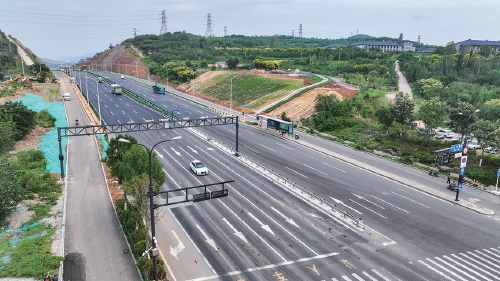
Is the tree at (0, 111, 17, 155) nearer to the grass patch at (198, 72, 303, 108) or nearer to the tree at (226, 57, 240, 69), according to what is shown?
the grass patch at (198, 72, 303, 108)

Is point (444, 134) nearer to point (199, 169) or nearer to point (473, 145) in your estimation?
point (473, 145)

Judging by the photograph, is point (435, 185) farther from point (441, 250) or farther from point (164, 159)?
point (164, 159)

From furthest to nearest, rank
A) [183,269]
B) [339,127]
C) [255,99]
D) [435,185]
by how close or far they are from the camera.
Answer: [255,99] < [339,127] < [435,185] < [183,269]

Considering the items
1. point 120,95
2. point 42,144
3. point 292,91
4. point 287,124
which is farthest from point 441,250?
point 120,95

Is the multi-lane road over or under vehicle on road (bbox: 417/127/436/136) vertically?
under

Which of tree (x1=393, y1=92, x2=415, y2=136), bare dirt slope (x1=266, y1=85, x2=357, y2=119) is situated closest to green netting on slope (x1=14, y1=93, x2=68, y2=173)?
bare dirt slope (x1=266, y1=85, x2=357, y2=119)

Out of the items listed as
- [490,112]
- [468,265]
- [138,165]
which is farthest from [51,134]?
[490,112]

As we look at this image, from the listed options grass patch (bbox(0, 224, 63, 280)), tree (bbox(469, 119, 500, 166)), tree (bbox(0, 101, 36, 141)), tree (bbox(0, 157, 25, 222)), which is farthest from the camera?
tree (bbox(0, 101, 36, 141))

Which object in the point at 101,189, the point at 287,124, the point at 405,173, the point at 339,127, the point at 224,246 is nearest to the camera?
the point at 224,246
